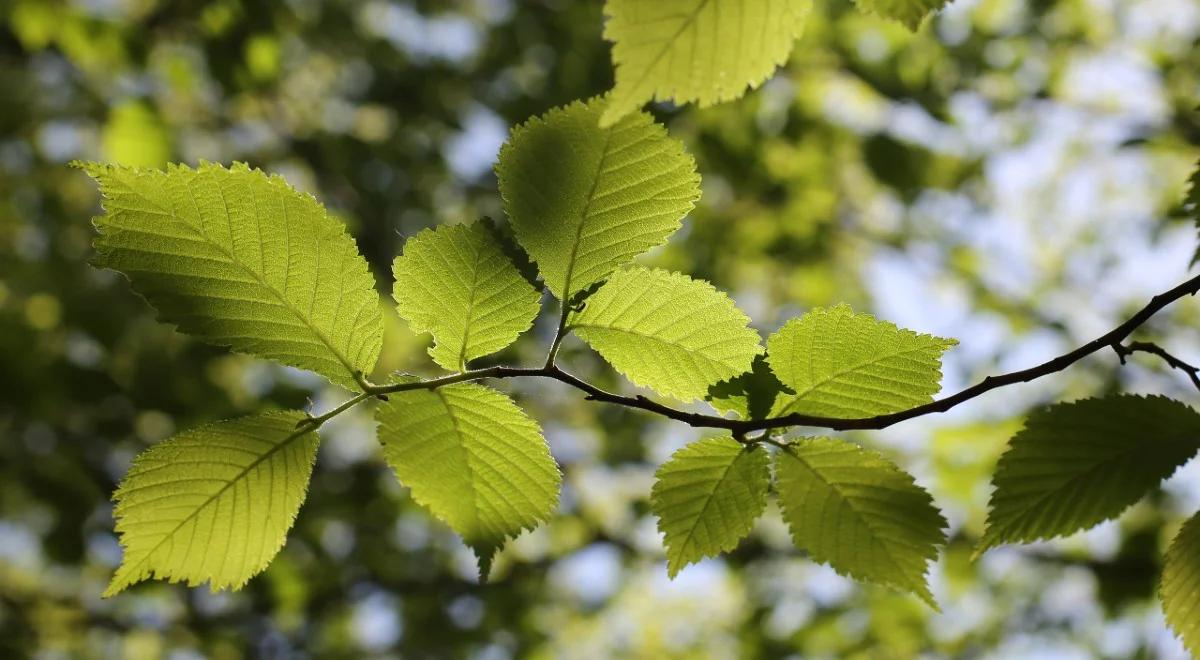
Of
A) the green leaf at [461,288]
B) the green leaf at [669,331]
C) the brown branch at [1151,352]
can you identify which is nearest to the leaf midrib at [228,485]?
the green leaf at [461,288]

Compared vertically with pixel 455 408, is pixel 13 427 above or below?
below

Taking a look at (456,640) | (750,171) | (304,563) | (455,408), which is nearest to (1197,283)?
(455,408)

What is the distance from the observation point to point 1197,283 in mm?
670

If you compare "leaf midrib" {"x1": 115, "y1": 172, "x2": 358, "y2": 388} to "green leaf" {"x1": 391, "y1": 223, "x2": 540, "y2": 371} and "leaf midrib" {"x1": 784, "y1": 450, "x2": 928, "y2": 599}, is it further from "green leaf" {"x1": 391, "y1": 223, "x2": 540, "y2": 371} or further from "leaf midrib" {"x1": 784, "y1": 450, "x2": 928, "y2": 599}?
"leaf midrib" {"x1": 784, "y1": 450, "x2": 928, "y2": 599}

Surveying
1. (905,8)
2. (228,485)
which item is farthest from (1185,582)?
(228,485)

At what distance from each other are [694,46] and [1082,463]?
0.47m

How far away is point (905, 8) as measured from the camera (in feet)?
2.01

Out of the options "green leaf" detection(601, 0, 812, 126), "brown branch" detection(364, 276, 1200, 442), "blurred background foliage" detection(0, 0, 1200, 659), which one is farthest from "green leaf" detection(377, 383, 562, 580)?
"blurred background foliage" detection(0, 0, 1200, 659)

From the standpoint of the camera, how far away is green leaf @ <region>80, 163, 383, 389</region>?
0.64 metres

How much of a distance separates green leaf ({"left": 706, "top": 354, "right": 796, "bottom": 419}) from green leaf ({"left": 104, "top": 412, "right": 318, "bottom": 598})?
Result: 13.4 inches

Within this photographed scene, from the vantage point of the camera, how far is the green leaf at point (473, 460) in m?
0.71

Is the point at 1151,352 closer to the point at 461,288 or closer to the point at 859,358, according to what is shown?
the point at 859,358

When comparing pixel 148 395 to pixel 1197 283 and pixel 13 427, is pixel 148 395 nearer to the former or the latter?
pixel 13 427

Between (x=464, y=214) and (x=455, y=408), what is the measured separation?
379 cm
